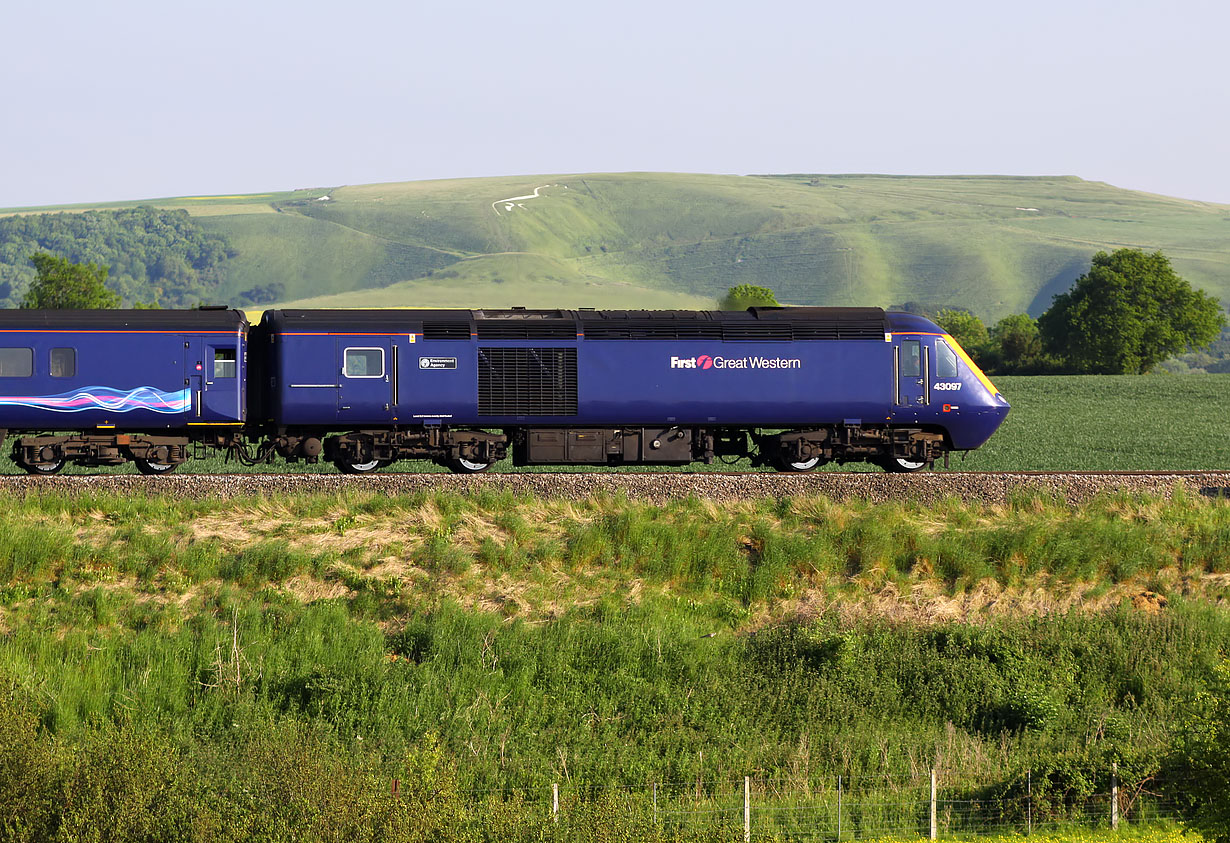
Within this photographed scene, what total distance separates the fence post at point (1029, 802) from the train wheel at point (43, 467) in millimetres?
20596

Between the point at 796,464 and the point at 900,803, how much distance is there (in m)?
11.4

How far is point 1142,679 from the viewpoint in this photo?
70.5 feet

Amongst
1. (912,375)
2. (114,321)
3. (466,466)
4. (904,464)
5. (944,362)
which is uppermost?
(114,321)

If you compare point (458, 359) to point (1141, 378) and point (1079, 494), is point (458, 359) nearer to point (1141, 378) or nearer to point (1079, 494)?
point (1079, 494)

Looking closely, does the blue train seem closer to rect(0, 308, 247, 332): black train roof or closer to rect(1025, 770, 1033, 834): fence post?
rect(0, 308, 247, 332): black train roof

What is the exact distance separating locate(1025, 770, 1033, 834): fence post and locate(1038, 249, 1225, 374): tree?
78746 millimetres

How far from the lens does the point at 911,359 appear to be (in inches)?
1091

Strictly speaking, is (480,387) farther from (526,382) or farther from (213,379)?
(213,379)

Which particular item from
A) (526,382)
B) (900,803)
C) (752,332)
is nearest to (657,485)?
(526,382)

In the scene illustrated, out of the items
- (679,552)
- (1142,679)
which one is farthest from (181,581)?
(1142,679)

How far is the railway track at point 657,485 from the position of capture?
2466 cm

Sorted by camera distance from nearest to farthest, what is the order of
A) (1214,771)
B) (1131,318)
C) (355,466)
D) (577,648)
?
(1214,771)
(577,648)
(355,466)
(1131,318)

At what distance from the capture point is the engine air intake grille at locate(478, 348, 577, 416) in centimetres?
2678

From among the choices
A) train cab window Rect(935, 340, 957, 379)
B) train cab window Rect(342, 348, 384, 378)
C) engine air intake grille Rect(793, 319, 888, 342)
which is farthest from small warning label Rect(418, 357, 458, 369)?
train cab window Rect(935, 340, 957, 379)
